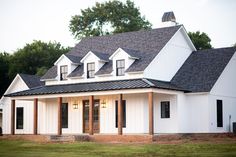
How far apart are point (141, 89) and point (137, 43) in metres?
8.54

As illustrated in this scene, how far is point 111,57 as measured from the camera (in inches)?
1642

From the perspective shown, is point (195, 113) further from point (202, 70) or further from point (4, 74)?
point (4, 74)

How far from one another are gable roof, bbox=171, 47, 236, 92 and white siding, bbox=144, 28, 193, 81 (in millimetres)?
563

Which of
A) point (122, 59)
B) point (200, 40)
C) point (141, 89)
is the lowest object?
point (141, 89)

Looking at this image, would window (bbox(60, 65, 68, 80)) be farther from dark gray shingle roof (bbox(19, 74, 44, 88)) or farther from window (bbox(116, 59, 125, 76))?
window (bbox(116, 59, 125, 76))

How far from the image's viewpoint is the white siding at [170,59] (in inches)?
1606

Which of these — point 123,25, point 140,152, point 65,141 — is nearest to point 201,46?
point 123,25

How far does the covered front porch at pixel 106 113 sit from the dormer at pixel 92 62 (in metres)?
1.99

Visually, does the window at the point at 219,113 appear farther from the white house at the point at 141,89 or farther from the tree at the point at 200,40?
the tree at the point at 200,40

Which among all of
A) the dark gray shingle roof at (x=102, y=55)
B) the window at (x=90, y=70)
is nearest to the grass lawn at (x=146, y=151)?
the window at (x=90, y=70)

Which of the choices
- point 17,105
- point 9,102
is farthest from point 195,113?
point 9,102

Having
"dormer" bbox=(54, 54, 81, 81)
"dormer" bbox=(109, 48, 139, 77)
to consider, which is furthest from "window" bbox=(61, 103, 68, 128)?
"dormer" bbox=(109, 48, 139, 77)

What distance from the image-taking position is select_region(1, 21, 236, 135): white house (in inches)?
1585

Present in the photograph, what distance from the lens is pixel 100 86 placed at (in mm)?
40312
